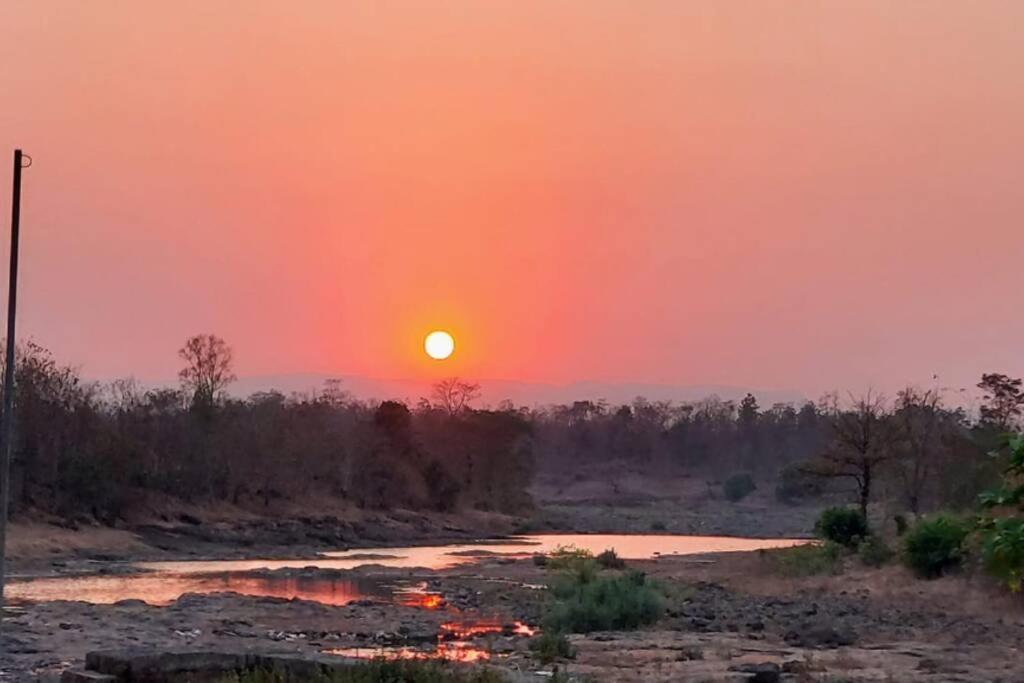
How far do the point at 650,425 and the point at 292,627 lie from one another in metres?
118

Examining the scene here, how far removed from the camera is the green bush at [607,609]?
2903 centimetres

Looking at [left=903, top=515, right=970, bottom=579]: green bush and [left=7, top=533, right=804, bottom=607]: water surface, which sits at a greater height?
[left=903, top=515, right=970, bottom=579]: green bush

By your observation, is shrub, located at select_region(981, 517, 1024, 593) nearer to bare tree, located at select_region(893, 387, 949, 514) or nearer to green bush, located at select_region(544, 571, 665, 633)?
green bush, located at select_region(544, 571, 665, 633)

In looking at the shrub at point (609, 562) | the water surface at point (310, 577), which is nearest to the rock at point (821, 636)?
the water surface at point (310, 577)

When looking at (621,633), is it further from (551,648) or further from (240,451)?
(240,451)

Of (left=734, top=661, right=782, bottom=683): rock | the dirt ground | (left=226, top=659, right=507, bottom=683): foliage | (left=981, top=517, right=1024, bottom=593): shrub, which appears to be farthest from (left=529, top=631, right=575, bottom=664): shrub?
(left=981, top=517, right=1024, bottom=593): shrub

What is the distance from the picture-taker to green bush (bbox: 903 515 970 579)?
111 ft

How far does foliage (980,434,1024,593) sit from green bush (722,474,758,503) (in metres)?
105

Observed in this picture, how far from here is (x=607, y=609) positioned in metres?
29.3

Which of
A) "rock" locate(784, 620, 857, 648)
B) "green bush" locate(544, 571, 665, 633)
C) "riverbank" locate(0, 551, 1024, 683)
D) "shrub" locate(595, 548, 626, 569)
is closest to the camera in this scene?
"riverbank" locate(0, 551, 1024, 683)

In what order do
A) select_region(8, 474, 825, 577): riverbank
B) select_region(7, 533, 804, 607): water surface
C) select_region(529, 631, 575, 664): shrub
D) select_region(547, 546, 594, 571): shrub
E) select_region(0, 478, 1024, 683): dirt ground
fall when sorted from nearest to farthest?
select_region(0, 478, 1024, 683): dirt ground < select_region(529, 631, 575, 664): shrub < select_region(547, 546, 594, 571): shrub < select_region(7, 533, 804, 607): water surface < select_region(8, 474, 825, 577): riverbank

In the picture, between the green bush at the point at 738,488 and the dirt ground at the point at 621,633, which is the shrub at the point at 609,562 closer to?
the dirt ground at the point at 621,633

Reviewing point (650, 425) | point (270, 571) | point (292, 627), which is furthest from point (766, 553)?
point (650, 425)

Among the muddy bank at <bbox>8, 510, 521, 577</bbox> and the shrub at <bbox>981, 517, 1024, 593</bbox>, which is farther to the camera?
the muddy bank at <bbox>8, 510, 521, 577</bbox>
